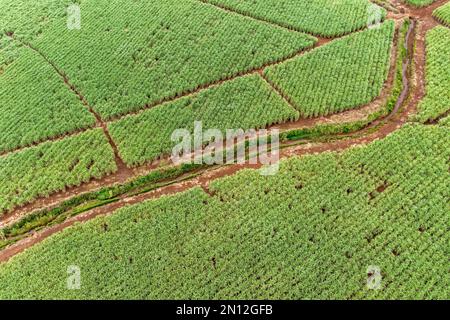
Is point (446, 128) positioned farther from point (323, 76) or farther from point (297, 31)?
point (297, 31)

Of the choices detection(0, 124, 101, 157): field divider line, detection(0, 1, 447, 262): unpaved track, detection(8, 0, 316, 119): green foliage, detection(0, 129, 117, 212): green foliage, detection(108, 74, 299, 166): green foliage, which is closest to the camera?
detection(0, 1, 447, 262): unpaved track

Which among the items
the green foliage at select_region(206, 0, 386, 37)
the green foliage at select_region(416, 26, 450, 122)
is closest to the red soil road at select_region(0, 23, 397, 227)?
the green foliage at select_region(416, 26, 450, 122)

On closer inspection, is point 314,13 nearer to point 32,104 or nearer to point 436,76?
point 436,76

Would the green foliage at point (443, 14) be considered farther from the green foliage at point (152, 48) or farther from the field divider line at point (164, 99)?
the green foliage at point (152, 48)

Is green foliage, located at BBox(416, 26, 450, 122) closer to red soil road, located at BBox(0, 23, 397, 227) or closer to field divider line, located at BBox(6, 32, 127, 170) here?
red soil road, located at BBox(0, 23, 397, 227)

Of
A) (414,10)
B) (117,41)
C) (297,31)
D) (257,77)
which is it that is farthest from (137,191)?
(414,10)

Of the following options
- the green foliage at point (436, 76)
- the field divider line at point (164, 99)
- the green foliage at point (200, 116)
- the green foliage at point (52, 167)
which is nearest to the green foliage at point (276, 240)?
the green foliage at point (436, 76)

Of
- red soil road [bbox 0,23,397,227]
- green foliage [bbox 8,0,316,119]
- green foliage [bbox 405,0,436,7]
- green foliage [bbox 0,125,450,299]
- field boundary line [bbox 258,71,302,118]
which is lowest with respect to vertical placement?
green foliage [bbox 0,125,450,299]
